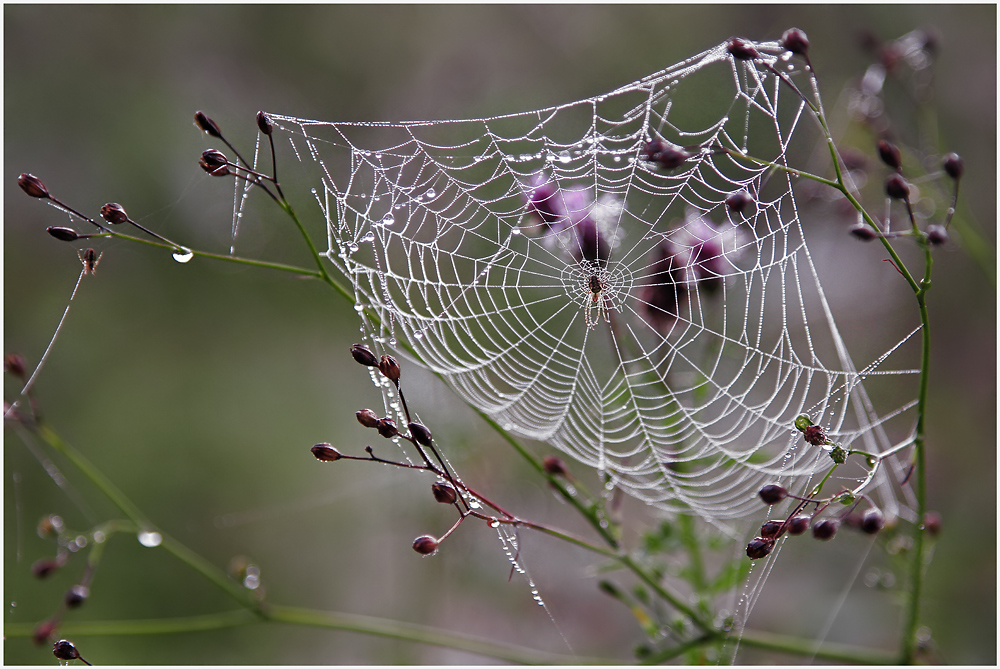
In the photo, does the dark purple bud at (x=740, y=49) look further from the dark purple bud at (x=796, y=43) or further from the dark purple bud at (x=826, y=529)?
the dark purple bud at (x=826, y=529)

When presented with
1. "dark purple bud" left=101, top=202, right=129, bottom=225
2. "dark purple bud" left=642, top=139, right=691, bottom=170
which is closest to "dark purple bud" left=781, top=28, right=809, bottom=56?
"dark purple bud" left=642, top=139, right=691, bottom=170

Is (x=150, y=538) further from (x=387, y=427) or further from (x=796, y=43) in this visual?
(x=796, y=43)

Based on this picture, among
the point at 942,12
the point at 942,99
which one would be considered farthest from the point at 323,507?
the point at 942,12

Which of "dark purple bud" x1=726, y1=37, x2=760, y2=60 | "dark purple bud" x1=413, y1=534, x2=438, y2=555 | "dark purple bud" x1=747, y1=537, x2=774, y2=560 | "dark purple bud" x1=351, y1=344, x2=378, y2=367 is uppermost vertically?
"dark purple bud" x1=726, y1=37, x2=760, y2=60

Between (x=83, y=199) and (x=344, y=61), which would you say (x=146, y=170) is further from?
(x=344, y=61)

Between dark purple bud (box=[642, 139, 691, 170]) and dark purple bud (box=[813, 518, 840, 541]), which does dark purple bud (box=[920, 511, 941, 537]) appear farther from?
dark purple bud (box=[642, 139, 691, 170])
